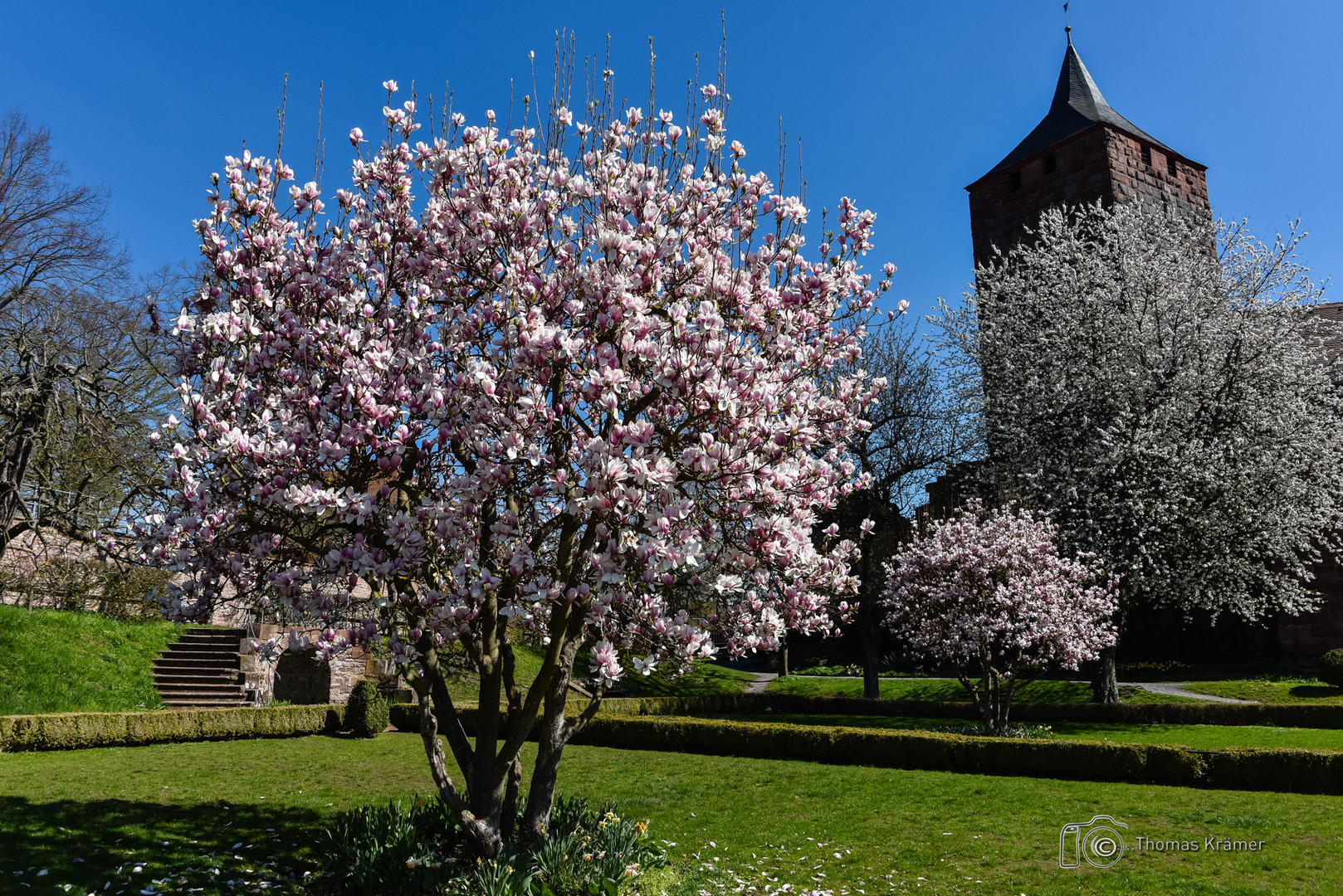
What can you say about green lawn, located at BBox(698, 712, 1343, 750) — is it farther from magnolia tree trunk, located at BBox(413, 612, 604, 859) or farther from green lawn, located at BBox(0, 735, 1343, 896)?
magnolia tree trunk, located at BBox(413, 612, 604, 859)

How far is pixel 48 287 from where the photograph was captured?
25.5m

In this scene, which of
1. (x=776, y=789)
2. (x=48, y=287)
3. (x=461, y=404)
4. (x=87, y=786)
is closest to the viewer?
(x=461, y=404)

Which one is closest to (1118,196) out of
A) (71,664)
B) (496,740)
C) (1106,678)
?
(1106,678)

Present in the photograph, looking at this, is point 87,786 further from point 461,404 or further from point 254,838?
point 461,404

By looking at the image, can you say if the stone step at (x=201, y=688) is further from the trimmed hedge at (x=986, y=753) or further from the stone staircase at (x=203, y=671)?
the trimmed hedge at (x=986, y=753)

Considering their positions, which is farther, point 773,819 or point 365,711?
point 365,711

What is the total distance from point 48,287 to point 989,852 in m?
29.4

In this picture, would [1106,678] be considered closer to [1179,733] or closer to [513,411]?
[1179,733]

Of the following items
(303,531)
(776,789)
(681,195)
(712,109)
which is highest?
(712,109)

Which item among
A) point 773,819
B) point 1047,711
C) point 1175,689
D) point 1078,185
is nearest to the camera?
point 773,819

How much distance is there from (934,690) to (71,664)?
2339cm

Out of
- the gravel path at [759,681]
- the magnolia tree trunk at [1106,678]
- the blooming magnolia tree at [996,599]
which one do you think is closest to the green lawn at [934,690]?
the gravel path at [759,681]

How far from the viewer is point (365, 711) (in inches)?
714

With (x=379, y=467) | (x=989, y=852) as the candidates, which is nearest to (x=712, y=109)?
(x=379, y=467)
